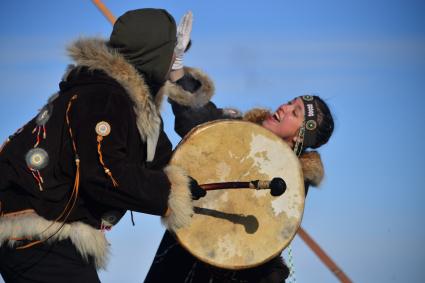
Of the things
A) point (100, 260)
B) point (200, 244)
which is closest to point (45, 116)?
point (100, 260)

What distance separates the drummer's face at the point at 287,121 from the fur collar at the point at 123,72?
162 cm

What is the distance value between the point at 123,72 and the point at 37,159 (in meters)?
0.56

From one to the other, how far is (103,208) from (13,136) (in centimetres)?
57

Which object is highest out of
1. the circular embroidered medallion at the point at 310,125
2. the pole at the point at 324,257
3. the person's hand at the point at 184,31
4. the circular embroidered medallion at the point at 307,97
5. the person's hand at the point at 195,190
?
the person's hand at the point at 184,31

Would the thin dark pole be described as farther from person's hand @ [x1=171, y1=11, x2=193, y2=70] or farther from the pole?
the pole

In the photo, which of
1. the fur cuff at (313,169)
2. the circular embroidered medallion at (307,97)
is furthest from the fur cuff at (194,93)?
the fur cuff at (313,169)

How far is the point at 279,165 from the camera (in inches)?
175

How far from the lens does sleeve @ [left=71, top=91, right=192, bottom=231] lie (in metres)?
3.26

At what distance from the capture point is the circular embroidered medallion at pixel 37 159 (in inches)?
133

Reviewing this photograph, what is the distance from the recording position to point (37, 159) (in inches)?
133

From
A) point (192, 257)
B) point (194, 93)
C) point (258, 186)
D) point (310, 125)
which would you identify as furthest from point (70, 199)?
point (310, 125)

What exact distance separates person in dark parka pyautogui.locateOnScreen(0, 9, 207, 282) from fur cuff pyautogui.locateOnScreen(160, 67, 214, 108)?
1219mm

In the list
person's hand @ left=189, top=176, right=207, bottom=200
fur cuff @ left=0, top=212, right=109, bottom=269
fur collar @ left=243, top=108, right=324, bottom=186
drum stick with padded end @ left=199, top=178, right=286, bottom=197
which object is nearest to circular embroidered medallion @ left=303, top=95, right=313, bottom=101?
fur collar @ left=243, top=108, right=324, bottom=186

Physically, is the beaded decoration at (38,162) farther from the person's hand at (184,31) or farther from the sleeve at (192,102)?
the person's hand at (184,31)
